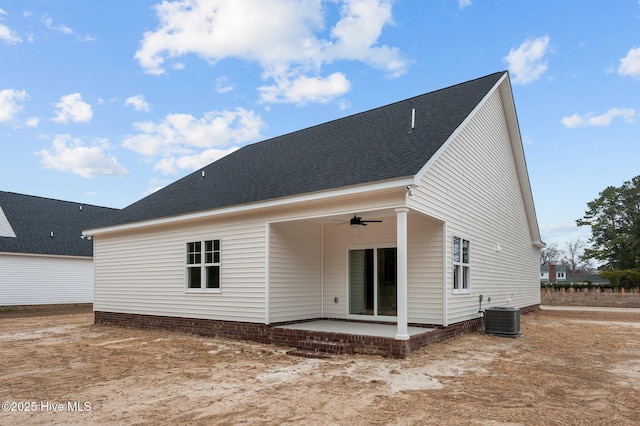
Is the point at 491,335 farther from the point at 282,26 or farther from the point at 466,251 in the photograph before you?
the point at 282,26

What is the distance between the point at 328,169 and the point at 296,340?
152 inches

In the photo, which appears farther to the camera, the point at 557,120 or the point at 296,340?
the point at 557,120

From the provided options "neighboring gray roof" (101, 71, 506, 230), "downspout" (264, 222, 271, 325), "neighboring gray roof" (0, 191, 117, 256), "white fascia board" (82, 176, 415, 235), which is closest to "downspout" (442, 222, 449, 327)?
"neighboring gray roof" (101, 71, 506, 230)

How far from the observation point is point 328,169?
10.3 meters

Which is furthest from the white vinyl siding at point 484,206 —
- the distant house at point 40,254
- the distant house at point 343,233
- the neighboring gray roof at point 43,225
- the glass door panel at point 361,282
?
the distant house at point 40,254

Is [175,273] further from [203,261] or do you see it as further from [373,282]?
[373,282]

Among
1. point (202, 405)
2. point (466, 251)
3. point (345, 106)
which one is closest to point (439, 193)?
point (466, 251)

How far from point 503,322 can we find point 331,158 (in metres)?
5.79

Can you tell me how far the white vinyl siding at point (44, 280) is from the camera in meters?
22.1

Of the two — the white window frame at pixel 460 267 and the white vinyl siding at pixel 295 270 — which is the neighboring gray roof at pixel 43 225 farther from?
the white window frame at pixel 460 267

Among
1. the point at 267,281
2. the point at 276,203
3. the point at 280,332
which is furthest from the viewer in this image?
the point at 267,281

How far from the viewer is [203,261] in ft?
38.3

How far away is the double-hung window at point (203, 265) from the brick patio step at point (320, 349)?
3303 mm

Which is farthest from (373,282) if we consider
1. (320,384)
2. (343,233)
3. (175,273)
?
(175,273)
